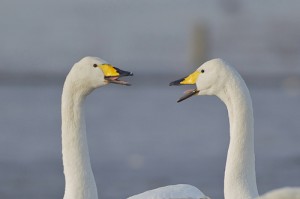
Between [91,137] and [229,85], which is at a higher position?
[229,85]

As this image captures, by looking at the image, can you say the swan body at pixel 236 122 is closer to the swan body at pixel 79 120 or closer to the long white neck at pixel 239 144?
the long white neck at pixel 239 144

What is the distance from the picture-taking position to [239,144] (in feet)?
32.2

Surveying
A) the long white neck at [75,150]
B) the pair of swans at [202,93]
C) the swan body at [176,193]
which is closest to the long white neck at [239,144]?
the pair of swans at [202,93]

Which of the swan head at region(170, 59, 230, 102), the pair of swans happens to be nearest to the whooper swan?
the pair of swans

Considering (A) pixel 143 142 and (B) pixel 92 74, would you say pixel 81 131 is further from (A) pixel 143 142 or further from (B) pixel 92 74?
(A) pixel 143 142

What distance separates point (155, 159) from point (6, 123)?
16.7 feet

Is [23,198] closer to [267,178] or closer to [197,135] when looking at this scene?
[267,178]

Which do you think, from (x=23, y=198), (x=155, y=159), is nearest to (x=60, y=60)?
(x=155, y=159)

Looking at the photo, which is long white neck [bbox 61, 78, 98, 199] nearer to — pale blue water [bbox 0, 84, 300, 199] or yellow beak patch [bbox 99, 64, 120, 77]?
yellow beak patch [bbox 99, 64, 120, 77]

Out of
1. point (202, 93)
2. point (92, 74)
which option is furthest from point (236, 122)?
point (92, 74)

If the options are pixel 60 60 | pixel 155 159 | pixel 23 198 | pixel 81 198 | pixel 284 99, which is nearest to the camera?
pixel 81 198

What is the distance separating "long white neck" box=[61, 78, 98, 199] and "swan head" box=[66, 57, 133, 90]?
5 cm

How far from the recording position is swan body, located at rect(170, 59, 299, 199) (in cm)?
967

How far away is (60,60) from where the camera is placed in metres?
42.0
